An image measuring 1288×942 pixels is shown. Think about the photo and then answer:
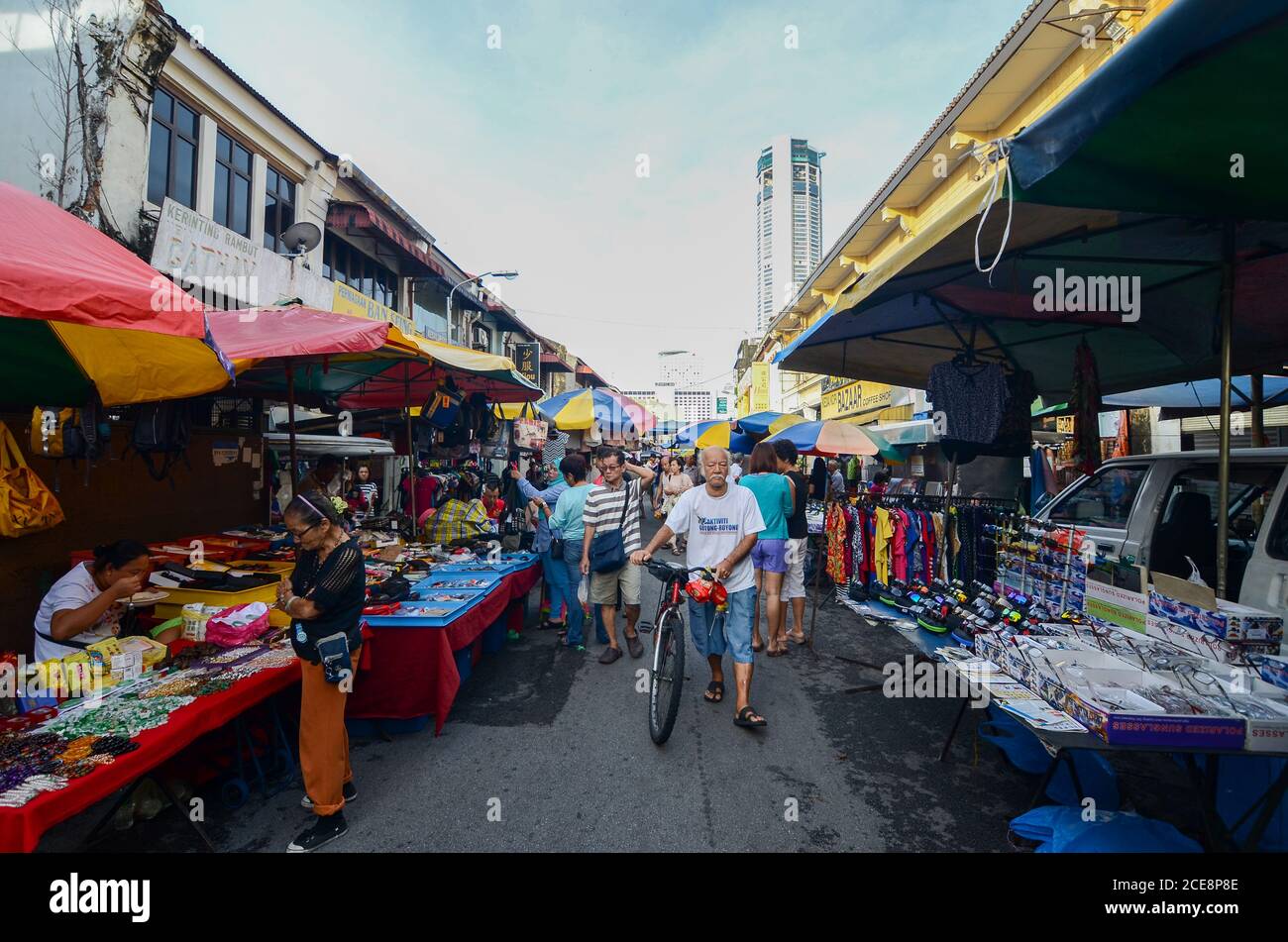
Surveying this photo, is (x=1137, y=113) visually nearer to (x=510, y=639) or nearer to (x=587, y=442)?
(x=510, y=639)

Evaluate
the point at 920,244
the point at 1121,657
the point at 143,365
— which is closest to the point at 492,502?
the point at 143,365

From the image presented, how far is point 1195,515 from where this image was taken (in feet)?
13.5

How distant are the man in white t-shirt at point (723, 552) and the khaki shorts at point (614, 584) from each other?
3.63 feet

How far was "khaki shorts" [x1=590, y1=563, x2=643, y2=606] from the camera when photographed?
18.4ft

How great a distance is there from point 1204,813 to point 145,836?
5.30 meters

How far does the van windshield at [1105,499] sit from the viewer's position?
15.1 ft

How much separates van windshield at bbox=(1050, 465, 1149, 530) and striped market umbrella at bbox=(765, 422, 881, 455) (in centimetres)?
368

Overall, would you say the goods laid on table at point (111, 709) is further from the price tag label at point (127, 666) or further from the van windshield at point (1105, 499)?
the van windshield at point (1105, 499)

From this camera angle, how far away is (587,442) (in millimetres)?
20938

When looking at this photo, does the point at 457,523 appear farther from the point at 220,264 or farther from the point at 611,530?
the point at 220,264

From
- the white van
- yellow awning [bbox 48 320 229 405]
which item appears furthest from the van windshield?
yellow awning [bbox 48 320 229 405]

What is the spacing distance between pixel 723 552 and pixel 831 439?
201 inches

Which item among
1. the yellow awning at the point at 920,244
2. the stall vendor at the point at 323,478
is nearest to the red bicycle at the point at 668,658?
the yellow awning at the point at 920,244
